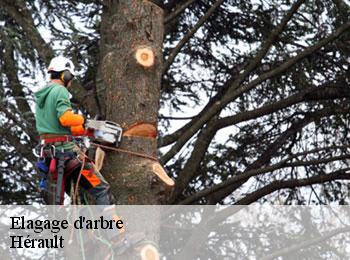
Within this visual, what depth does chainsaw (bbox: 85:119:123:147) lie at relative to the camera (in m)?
5.47

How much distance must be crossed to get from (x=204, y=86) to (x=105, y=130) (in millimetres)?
4698

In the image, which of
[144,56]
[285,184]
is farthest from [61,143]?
[285,184]

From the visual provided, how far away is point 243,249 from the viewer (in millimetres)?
10375

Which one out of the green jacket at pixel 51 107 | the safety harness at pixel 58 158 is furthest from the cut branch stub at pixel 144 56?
the safety harness at pixel 58 158

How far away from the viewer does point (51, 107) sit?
5320 mm

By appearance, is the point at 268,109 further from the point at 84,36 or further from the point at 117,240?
the point at 117,240

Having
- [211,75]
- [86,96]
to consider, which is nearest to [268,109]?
[86,96]

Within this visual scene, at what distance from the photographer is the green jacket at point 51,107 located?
17.2 ft

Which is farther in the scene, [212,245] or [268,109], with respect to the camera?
[212,245]

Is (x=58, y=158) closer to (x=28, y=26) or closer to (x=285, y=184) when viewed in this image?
(x=28, y=26)

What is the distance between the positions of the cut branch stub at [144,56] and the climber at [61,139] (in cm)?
61

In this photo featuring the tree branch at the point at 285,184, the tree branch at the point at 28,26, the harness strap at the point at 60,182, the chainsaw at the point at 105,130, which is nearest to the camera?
the harness strap at the point at 60,182

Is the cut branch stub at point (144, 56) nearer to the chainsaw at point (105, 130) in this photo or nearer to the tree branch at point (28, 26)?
the chainsaw at point (105, 130)

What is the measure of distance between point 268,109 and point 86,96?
1.94 meters
